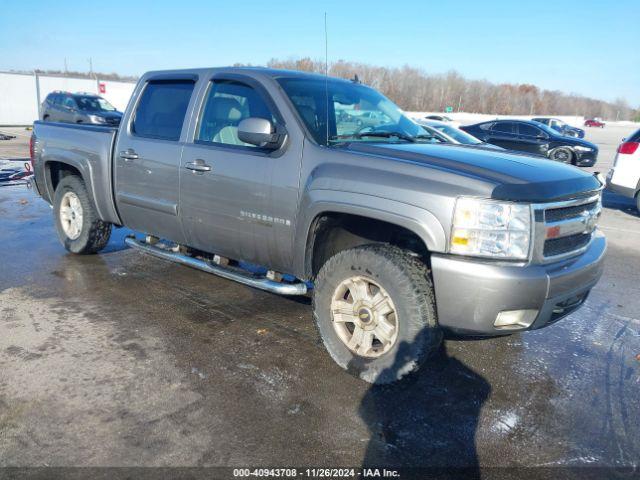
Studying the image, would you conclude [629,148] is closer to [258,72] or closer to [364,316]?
[258,72]

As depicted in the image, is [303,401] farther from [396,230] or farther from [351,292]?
[396,230]

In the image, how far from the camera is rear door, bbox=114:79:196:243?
4.53 m

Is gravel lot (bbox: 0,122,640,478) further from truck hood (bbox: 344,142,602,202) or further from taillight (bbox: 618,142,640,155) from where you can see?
taillight (bbox: 618,142,640,155)

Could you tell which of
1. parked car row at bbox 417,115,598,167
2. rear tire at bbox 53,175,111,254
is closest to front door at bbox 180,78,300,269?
rear tire at bbox 53,175,111,254

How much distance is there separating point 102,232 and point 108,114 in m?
19.0

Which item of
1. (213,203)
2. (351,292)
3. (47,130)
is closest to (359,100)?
(213,203)

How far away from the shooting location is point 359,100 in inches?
175

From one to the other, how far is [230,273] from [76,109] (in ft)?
69.1

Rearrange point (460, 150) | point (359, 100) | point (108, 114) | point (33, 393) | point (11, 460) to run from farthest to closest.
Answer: point (108, 114)
point (359, 100)
point (460, 150)
point (33, 393)
point (11, 460)

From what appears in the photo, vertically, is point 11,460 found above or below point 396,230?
below

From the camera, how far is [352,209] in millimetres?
3307

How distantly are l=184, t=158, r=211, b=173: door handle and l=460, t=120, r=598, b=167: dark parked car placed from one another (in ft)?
45.2

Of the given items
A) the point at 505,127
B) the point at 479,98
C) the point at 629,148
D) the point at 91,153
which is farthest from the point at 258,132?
the point at 479,98

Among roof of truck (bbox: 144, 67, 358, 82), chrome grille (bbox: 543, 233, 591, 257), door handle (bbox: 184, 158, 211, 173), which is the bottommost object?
chrome grille (bbox: 543, 233, 591, 257)
